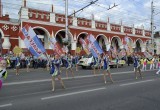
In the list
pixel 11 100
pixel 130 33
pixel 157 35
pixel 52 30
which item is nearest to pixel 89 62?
pixel 52 30

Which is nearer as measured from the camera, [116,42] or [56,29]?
A: [56,29]

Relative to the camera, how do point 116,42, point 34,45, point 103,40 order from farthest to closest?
point 116,42, point 103,40, point 34,45

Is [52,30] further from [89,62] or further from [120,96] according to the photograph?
[120,96]

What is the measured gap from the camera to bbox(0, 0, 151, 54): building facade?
107 feet

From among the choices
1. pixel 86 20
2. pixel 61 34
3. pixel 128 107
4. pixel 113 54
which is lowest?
pixel 128 107

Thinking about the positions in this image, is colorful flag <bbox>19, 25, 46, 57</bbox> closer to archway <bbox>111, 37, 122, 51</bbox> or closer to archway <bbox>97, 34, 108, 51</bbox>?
archway <bbox>97, 34, 108, 51</bbox>

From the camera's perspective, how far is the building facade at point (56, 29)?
107ft

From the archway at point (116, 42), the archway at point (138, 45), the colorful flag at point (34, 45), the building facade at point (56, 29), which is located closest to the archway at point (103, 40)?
the building facade at point (56, 29)

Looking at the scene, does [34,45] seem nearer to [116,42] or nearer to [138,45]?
[116,42]

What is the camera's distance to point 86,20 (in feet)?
134

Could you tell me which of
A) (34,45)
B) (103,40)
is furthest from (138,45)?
(34,45)

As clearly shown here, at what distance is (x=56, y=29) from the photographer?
3631cm

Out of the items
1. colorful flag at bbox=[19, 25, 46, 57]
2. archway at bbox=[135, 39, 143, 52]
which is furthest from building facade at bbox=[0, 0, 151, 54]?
colorful flag at bbox=[19, 25, 46, 57]

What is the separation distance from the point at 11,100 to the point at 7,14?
2736 centimetres
